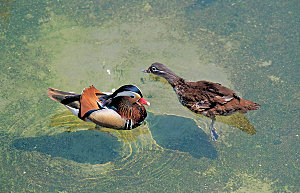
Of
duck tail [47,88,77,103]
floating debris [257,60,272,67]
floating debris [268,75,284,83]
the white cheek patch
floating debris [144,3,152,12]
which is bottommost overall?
floating debris [268,75,284,83]

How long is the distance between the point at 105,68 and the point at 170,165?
2.40m

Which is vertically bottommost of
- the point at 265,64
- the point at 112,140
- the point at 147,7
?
the point at 112,140

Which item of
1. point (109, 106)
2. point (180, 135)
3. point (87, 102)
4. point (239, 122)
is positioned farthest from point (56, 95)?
point (239, 122)

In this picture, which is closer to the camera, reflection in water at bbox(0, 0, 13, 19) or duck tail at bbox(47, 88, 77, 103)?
duck tail at bbox(47, 88, 77, 103)

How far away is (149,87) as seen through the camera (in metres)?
6.59

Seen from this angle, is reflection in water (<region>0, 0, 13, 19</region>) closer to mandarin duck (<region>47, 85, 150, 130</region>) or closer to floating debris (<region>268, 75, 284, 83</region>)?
mandarin duck (<region>47, 85, 150, 130</region>)

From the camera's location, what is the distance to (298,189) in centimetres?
511

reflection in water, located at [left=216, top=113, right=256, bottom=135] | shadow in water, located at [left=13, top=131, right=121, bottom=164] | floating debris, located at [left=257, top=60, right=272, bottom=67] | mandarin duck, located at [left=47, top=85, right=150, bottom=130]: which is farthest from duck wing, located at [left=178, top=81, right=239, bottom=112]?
floating debris, located at [left=257, top=60, right=272, bottom=67]

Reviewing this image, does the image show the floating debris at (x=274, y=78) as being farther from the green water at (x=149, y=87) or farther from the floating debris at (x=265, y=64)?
the floating debris at (x=265, y=64)

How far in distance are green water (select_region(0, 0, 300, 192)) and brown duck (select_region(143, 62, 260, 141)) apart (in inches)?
14.7

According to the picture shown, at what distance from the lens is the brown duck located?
18.3ft

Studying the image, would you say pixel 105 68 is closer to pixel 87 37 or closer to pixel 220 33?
pixel 87 37

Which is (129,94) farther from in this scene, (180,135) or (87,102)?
A: (180,135)

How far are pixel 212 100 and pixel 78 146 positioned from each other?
2.19 metres
